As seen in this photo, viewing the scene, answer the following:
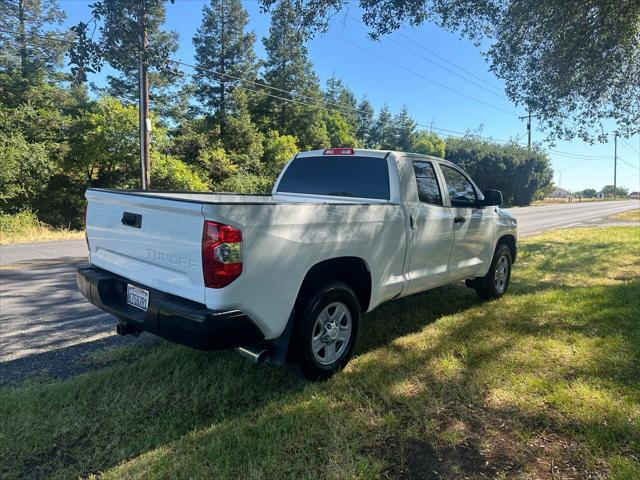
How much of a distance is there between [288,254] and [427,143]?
5714cm

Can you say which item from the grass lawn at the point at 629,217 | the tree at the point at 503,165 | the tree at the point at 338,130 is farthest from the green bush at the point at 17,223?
the tree at the point at 503,165

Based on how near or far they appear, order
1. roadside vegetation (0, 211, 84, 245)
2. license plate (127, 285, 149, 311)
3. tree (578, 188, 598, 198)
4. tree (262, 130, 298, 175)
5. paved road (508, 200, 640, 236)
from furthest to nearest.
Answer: tree (578, 188, 598, 198) < tree (262, 130, 298, 175) < paved road (508, 200, 640, 236) < roadside vegetation (0, 211, 84, 245) < license plate (127, 285, 149, 311)

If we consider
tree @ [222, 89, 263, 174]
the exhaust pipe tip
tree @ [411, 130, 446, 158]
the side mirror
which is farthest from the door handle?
tree @ [411, 130, 446, 158]

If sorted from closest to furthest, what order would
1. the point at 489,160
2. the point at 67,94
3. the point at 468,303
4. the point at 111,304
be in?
the point at 111,304
the point at 468,303
the point at 67,94
the point at 489,160

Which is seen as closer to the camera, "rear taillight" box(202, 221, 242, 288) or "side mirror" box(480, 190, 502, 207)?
"rear taillight" box(202, 221, 242, 288)

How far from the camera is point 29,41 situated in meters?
26.6

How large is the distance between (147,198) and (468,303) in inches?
175

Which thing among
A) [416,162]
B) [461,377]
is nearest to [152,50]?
[416,162]

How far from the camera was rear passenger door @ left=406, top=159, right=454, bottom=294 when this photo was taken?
171 inches

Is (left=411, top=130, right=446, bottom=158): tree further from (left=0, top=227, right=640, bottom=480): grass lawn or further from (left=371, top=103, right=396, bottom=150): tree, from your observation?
(left=0, top=227, right=640, bottom=480): grass lawn

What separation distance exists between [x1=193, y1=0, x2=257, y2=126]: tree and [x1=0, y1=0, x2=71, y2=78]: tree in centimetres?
985

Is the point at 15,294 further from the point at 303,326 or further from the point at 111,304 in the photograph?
the point at 303,326

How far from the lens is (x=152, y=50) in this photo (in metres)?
4.30

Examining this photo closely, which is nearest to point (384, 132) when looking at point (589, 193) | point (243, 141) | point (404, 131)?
point (404, 131)
